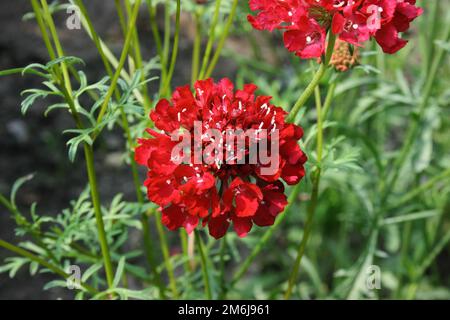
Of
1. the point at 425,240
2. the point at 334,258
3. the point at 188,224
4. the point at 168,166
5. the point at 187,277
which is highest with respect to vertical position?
the point at 168,166

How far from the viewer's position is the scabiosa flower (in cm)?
100

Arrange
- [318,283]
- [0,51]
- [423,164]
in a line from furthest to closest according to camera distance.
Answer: [0,51] → [318,283] → [423,164]

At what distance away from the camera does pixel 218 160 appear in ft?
3.27

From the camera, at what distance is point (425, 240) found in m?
2.03

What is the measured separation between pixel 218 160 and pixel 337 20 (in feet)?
0.93

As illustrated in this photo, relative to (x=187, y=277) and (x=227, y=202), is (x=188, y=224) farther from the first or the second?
(x=187, y=277)

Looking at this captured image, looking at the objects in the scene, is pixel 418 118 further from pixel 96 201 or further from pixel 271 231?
pixel 96 201

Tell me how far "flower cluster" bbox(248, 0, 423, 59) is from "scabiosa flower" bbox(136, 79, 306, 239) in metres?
0.12

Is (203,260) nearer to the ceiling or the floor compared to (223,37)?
nearer to the floor

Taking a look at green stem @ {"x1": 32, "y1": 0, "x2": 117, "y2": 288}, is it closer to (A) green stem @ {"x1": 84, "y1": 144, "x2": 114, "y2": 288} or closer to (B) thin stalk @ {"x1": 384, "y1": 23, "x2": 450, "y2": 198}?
(A) green stem @ {"x1": 84, "y1": 144, "x2": 114, "y2": 288}

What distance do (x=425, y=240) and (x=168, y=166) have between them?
1.27 meters

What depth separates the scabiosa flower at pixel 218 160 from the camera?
100 cm

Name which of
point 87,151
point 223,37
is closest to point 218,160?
point 87,151
